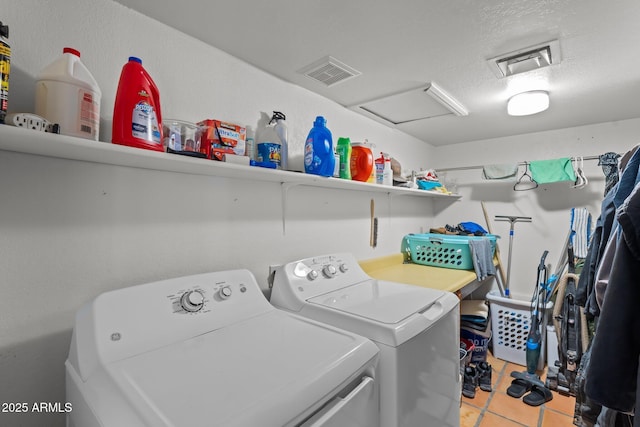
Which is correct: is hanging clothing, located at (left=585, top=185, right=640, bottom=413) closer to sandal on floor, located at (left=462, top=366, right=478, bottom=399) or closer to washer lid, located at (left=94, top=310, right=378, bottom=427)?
washer lid, located at (left=94, top=310, right=378, bottom=427)

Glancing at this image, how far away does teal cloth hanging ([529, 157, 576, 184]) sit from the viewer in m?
2.47

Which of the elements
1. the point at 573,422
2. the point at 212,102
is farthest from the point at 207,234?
the point at 573,422

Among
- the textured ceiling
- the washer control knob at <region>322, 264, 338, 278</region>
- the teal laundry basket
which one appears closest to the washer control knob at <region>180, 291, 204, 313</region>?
the washer control knob at <region>322, 264, 338, 278</region>

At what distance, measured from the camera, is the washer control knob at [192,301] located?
105 cm

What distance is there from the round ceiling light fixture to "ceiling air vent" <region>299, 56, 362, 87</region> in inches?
45.3

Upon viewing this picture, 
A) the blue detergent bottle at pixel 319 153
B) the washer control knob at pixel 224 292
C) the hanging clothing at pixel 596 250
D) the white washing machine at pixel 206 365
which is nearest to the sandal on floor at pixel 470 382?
the hanging clothing at pixel 596 250

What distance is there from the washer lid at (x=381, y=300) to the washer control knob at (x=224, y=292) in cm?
37

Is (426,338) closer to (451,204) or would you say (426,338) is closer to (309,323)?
(309,323)

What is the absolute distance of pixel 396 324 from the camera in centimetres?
106

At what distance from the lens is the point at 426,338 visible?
3.83 feet

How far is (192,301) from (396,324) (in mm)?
753

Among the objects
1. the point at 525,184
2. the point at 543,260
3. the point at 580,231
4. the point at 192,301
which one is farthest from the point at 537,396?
the point at 192,301

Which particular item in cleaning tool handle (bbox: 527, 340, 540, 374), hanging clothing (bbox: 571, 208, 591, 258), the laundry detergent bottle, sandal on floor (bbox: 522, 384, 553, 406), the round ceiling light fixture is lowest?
sandal on floor (bbox: 522, 384, 553, 406)

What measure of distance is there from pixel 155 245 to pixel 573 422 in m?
2.65
